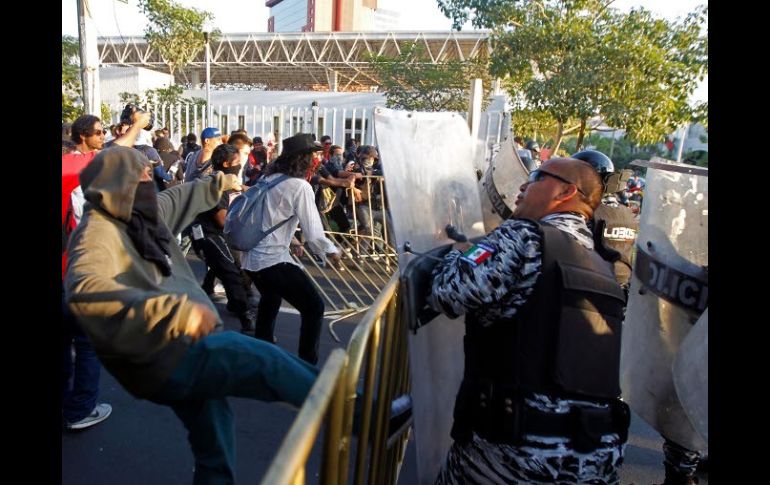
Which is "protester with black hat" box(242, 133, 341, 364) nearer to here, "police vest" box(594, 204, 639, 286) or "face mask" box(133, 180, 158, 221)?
"face mask" box(133, 180, 158, 221)

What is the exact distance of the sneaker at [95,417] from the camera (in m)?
3.17

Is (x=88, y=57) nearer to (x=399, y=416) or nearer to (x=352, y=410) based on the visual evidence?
(x=399, y=416)

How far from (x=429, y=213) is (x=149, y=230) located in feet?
3.72

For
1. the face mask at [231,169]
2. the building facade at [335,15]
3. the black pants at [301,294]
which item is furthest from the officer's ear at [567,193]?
the building facade at [335,15]

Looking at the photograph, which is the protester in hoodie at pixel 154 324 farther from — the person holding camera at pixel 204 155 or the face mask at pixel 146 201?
the person holding camera at pixel 204 155

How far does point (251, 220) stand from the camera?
3.74m

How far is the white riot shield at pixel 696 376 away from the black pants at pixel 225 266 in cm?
385

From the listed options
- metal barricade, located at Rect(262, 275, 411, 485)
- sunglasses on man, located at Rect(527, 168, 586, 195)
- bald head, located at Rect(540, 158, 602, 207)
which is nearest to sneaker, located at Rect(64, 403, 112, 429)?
metal barricade, located at Rect(262, 275, 411, 485)

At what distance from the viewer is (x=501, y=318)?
166 centimetres

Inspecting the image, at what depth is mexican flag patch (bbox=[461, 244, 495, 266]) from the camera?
1.63 m

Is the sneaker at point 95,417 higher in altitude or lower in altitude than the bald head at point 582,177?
lower
